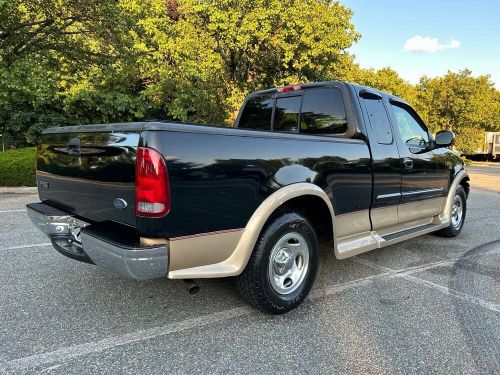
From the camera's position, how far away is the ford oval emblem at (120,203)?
271cm

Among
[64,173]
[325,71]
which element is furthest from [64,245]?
[325,71]

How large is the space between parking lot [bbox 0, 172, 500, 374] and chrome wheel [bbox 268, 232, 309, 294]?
Result: 0.79ft

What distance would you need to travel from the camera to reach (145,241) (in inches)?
104

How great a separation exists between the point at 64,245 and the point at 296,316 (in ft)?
6.22

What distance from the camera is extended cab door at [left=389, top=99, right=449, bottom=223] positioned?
15.0 ft

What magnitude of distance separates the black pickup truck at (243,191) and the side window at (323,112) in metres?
0.01

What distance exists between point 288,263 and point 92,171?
1.65m

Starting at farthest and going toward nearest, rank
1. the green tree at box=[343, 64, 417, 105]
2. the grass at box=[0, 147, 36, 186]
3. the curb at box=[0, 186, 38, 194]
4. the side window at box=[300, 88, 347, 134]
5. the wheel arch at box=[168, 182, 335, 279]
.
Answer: the green tree at box=[343, 64, 417, 105], the grass at box=[0, 147, 36, 186], the curb at box=[0, 186, 38, 194], the side window at box=[300, 88, 347, 134], the wheel arch at box=[168, 182, 335, 279]

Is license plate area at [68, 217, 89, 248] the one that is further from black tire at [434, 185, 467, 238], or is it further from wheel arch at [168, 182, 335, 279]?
black tire at [434, 185, 467, 238]

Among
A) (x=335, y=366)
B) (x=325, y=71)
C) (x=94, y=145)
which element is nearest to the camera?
(x=335, y=366)

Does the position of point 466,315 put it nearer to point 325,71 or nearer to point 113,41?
point 113,41

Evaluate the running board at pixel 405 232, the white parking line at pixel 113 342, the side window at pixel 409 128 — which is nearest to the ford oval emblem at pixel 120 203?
the white parking line at pixel 113 342

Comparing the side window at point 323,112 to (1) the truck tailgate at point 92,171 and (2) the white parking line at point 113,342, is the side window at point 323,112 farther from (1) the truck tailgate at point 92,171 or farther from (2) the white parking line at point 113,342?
(1) the truck tailgate at point 92,171

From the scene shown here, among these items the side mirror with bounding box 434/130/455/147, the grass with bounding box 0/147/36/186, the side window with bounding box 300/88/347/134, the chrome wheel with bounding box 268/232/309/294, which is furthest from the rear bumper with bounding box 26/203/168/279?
the grass with bounding box 0/147/36/186
